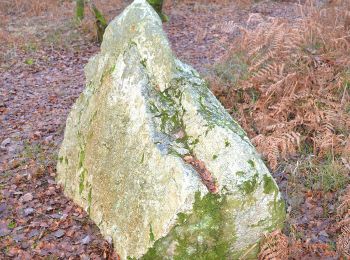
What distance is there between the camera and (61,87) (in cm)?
822

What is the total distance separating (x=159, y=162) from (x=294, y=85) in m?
2.82

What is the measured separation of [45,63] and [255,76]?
5525 mm

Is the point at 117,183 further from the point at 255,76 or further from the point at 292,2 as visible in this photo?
the point at 292,2

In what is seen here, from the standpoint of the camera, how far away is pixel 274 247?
344cm

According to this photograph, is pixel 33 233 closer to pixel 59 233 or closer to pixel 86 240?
pixel 59 233

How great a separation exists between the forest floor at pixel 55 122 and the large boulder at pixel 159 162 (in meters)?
0.36

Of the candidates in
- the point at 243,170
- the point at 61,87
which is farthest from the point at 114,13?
the point at 243,170

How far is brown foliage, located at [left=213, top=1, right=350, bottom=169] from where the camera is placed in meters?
4.89

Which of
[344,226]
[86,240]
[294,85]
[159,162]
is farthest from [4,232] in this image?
[294,85]

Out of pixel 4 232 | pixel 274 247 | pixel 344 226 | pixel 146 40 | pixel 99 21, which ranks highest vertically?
pixel 146 40

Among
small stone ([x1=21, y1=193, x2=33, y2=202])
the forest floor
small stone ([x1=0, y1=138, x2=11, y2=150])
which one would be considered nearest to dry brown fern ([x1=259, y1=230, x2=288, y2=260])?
the forest floor

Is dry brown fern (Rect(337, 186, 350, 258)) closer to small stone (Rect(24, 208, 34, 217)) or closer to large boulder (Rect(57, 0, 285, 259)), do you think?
large boulder (Rect(57, 0, 285, 259))

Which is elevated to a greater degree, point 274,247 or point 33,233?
point 274,247

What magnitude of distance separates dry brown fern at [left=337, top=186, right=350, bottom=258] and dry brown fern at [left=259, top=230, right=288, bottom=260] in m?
0.55
